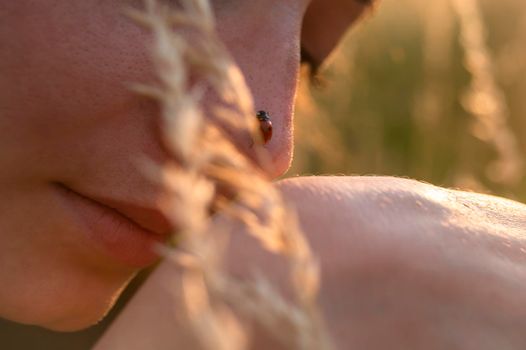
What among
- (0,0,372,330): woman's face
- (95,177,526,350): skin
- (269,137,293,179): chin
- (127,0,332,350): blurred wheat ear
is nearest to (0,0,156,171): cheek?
(0,0,372,330): woman's face

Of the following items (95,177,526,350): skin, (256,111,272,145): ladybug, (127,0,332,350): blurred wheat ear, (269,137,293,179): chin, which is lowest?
(269,137,293,179): chin

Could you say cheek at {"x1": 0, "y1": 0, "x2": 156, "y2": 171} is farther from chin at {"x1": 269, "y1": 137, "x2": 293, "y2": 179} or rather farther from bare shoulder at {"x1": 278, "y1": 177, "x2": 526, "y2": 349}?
bare shoulder at {"x1": 278, "y1": 177, "x2": 526, "y2": 349}

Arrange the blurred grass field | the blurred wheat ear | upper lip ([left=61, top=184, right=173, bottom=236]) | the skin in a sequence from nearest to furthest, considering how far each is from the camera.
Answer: the blurred wheat ear
the skin
upper lip ([left=61, top=184, right=173, bottom=236])
the blurred grass field

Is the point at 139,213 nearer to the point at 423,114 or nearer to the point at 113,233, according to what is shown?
the point at 113,233

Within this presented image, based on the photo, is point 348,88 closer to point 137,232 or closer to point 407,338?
point 137,232

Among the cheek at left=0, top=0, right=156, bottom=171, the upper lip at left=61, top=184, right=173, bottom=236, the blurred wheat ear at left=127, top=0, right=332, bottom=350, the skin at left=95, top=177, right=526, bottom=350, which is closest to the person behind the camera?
the blurred wheat ear at left=127, top=0, right=332, bottom=350

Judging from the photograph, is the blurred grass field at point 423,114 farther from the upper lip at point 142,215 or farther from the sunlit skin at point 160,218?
the upper lip at point 142,215

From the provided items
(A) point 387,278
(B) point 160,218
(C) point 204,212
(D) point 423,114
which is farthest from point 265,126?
(D) point 423,114

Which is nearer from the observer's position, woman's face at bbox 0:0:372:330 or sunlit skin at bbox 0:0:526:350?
sunlit skin at bbox 0:0:526:350
